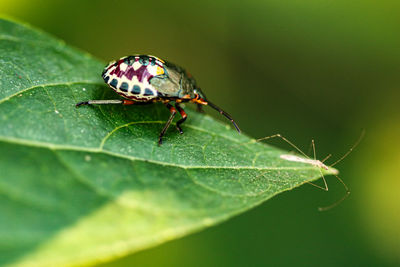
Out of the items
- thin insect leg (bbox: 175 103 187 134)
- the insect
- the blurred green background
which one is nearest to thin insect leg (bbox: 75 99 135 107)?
the insect

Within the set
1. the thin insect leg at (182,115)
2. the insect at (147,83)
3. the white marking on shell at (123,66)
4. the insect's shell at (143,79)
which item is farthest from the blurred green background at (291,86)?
the white marking on shell at (123,66)

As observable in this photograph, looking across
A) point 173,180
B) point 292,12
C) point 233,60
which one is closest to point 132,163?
point 173,180

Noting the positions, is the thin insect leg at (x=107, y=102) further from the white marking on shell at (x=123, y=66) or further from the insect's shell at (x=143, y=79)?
the white marking on shell at (x=123, y=66)

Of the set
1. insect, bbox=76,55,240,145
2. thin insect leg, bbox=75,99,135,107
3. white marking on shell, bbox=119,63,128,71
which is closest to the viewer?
thin insect leg, bbox=75,99,135,107

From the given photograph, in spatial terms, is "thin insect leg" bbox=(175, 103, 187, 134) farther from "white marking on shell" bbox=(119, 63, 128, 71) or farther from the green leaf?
"white marking on shell" bbox=(119, 63, 128, 71)

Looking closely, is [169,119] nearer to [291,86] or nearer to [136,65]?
[136,65]
